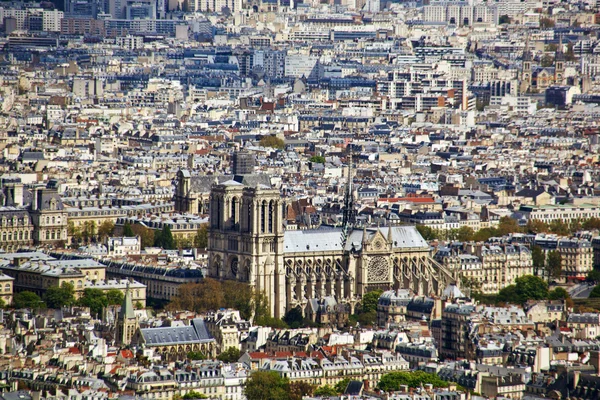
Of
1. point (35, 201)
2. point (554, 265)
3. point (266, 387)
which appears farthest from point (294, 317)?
point (35, 201)

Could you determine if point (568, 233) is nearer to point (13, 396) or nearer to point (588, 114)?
point (13, 396)

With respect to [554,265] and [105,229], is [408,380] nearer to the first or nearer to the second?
[554,265]

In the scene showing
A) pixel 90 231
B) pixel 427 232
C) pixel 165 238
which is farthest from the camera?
pixel 90 231

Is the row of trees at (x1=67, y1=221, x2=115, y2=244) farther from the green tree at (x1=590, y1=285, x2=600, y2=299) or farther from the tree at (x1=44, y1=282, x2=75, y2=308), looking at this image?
the green tree at (x1=590, y1=285, x2=600, y2=299)

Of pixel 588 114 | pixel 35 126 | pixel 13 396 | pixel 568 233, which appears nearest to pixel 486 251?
pixel 568 233

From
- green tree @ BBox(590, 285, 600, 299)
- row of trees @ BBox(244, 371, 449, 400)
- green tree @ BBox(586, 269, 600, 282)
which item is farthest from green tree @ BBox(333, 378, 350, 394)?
green tree @ BBox(586, 269, 600, 282)

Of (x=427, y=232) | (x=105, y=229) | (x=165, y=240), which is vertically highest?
(x=427, y=232)

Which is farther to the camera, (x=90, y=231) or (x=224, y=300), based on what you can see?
(x=90, y=231)
